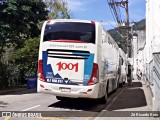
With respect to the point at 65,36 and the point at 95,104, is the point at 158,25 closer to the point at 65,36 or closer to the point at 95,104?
the point at 95,104

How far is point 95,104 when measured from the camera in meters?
17.0

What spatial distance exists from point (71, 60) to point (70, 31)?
4.03 ft

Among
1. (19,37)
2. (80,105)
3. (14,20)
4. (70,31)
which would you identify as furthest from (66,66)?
(19,37)

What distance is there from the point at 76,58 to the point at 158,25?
697 cm

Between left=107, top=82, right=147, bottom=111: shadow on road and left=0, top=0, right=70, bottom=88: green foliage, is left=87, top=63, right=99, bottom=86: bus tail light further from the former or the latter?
left=0, top=0, right=70, bottom=88: green foliage

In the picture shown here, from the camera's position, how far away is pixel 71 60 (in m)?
13.7

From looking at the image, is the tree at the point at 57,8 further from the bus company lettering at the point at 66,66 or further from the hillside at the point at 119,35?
the bus company lettering at the point at 66,66

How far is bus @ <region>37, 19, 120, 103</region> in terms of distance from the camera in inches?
534

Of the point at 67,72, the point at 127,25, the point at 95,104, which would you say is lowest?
the point at 95,104

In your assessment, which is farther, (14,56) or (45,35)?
(14,56)

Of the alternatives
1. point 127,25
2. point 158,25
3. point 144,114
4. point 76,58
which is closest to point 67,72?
point 76,58

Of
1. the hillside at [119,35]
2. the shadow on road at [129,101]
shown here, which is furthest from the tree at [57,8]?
the shadow on road at [129,101]

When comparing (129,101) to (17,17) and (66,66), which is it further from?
(17,17)

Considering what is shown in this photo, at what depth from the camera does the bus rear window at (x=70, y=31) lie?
13.8 meters
